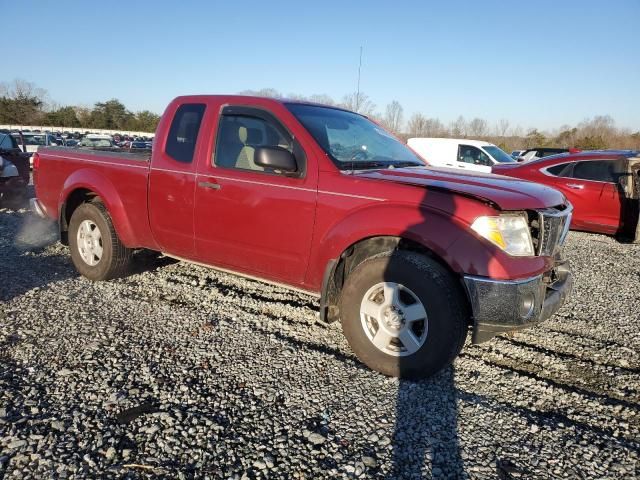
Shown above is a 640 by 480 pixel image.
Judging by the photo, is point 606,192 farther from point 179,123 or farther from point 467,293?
point 179,123

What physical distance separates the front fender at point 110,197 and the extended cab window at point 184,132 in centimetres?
84

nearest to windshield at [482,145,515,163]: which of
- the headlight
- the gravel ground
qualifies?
the gravel ground

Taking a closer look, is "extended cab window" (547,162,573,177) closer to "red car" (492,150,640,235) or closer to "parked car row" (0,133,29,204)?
"red car" (492,150,640,235)

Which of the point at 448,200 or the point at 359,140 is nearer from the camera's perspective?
the point at 448,200

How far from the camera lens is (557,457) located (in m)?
2.51

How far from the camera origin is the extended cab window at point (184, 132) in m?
4.29

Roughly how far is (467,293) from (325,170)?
53.3 inches

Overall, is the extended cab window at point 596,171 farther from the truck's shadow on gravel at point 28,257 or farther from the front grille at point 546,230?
the truck's shadow on gravel at point 28,257

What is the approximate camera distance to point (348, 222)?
3355 mm

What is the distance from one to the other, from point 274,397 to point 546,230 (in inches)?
83.4

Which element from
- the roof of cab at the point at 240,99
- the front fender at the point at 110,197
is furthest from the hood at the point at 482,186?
the front fender at the point at 110,197

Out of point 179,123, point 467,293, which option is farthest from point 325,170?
point 179,123

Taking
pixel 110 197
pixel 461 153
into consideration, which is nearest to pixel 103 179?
pixel 110 197

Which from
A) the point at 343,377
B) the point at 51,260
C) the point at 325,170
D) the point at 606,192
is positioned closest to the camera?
the point at 343,377
